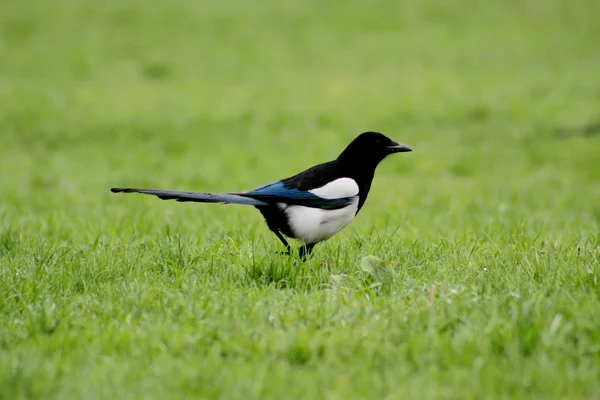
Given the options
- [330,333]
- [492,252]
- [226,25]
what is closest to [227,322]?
[330,333]

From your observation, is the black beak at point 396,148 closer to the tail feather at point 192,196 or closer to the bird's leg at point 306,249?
the bird's leg at point 306,249

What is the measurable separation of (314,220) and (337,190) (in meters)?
0.25

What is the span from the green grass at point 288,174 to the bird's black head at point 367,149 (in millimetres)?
547

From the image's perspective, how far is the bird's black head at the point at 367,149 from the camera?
5359 millimetres

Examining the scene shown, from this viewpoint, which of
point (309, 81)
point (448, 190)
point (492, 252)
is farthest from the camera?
point (309, 81)

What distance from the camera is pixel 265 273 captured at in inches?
175

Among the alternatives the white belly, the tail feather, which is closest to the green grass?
the white belly

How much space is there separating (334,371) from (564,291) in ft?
4.51

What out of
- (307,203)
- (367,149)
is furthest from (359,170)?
(307,203)

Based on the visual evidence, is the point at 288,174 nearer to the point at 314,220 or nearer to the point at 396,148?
the point at 396,148

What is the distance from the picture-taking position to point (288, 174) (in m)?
11.5

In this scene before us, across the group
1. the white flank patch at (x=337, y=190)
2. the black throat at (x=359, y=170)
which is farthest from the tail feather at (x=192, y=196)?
the black throat at (x=359, y=170)

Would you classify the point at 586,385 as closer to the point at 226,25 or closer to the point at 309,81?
the point at 309,81

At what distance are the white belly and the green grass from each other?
0.17 m
